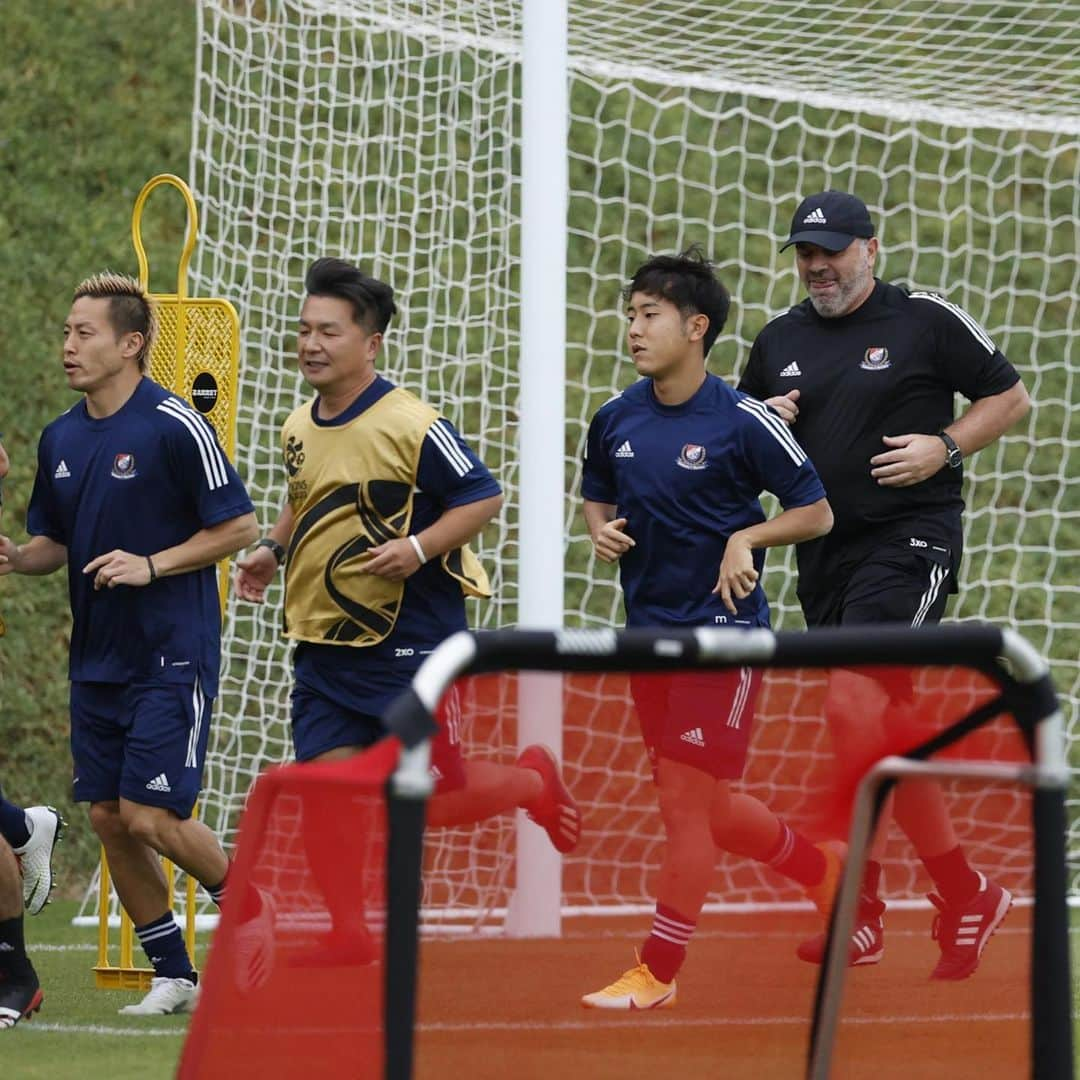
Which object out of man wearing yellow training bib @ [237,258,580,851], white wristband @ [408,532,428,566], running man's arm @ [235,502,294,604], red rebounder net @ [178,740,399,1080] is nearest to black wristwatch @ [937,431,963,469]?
man wearing yellow training bib @ [237,258,580,851]

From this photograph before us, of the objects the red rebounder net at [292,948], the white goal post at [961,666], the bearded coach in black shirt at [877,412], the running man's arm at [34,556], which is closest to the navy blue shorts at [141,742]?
the running man's arm at [34,556]

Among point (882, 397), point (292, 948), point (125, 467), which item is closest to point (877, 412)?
point (882, 397)

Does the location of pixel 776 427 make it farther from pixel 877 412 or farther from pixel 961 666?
pixel 961 666

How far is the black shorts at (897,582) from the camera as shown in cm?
566

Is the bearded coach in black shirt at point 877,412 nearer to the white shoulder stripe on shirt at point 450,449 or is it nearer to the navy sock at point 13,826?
the white shoulder stripe on shirt at point 450,449

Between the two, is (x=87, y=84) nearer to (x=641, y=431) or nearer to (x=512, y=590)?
(x=512, y=590)

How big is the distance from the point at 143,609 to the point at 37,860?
3.20 feet

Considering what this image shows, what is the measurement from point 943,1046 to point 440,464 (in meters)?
2.51

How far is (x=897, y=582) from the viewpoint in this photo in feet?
18.6

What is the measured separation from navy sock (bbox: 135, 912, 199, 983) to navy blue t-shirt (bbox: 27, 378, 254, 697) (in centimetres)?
63

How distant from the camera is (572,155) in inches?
455

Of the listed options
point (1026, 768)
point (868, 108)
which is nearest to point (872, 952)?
point (1026, 768)

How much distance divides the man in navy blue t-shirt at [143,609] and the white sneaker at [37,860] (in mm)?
491

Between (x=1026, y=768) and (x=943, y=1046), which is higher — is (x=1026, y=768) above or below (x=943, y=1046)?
above
